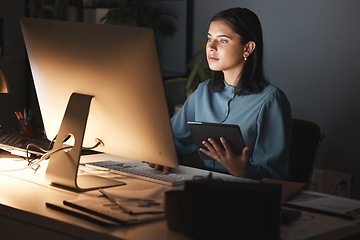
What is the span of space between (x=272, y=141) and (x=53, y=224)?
1072 mm

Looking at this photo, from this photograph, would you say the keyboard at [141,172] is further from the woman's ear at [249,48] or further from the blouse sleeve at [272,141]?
the woman's ear at [249,48]

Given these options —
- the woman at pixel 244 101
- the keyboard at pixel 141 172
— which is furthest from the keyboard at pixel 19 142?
Result: the woman at pixel 244 101

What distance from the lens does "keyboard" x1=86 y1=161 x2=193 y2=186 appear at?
1.70 meters

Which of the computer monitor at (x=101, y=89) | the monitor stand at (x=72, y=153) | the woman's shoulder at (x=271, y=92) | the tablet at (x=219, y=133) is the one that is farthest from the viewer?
the woman's shoulder at (x=271, y=92)

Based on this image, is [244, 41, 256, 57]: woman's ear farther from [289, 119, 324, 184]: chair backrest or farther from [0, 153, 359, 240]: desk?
[0, 153, 359, 240]: desk

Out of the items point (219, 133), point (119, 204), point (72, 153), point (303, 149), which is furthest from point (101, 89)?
point (303, 149)

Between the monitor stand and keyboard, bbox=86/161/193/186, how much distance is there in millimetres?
126

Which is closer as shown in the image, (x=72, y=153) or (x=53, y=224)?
(x=53, y=224)

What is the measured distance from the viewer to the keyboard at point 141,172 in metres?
1.70

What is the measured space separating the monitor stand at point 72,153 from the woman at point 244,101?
2.00 ft

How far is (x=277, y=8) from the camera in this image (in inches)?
137

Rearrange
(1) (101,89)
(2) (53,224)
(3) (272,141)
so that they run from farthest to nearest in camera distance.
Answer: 1. (3) (272,141)
2. (1) (101,89)
3. (2) (53,224)

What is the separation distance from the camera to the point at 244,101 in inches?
88.8

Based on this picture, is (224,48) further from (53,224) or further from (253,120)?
(53,224)
